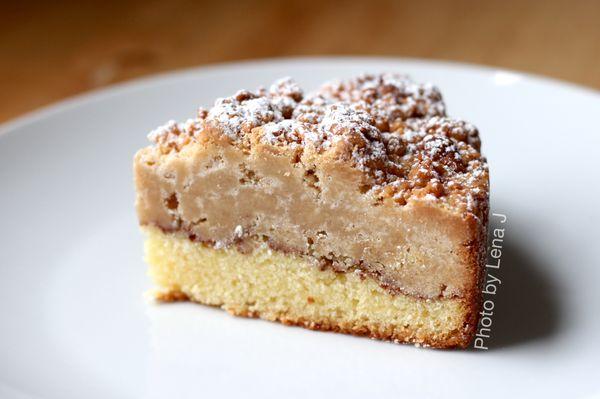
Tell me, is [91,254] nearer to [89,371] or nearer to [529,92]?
[89,371]

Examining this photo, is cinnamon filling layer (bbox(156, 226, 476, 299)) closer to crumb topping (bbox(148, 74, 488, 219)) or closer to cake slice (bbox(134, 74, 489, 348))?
cake slice (bbox(134, 74, 489, 348))

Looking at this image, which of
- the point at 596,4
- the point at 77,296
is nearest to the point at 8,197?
the point at 77,296

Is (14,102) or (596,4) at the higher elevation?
(596,4)

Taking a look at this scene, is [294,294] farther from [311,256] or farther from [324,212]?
[324,212]

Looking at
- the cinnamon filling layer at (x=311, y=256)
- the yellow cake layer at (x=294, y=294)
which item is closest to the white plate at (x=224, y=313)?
the yellow cake layer at (x=294, y=294)

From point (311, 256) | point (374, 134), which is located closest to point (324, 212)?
point (311, 256)

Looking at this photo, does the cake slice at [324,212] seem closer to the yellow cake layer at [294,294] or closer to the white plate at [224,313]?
the yellow cake layer at [294,294]


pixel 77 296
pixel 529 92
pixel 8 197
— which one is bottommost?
pixel 77 296

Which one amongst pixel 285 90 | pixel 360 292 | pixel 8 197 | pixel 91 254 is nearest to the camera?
pixel 360 292
